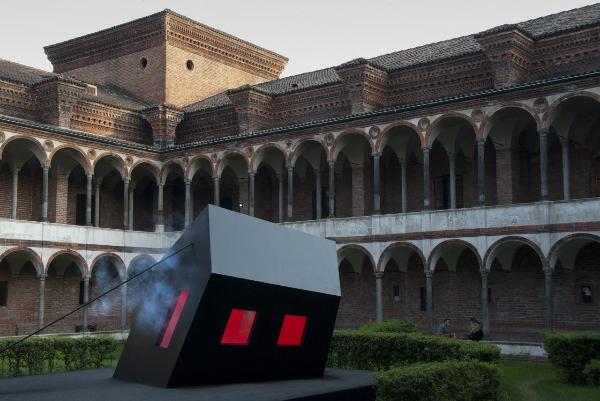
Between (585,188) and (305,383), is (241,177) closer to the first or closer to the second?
(585,188)

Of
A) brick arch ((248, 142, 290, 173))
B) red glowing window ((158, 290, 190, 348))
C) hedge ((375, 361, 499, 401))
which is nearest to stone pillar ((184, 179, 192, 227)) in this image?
brick arch ((248, 142, 290, 173))

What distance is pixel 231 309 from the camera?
10477 mm

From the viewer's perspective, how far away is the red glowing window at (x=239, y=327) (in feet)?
34.6

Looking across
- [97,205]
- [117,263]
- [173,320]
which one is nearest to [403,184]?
[117,263]

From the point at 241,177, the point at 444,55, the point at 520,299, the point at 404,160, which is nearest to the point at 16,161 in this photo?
the point at 241,177

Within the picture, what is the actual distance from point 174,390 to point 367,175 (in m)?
17.8

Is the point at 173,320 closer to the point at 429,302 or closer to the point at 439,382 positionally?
the point at 439,382

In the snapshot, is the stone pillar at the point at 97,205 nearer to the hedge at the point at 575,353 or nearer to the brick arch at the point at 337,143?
the brick arch at the point at 337,143

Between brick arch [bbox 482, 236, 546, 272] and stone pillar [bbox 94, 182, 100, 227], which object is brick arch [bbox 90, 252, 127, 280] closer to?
stone pillar [bbox 94, 182, 100, 227]

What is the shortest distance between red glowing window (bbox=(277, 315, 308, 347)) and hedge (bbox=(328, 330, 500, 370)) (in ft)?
10.5

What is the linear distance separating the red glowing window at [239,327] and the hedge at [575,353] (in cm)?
820

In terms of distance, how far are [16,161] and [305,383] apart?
18791 millimetres

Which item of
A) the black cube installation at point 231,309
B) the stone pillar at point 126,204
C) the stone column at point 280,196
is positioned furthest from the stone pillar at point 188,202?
the black cube installation at point 231,309

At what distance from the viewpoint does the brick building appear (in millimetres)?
21797
